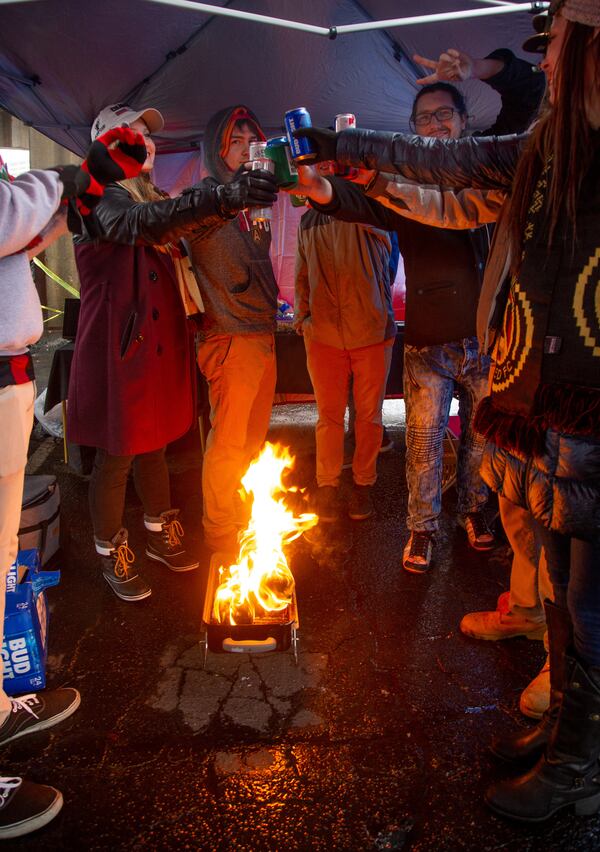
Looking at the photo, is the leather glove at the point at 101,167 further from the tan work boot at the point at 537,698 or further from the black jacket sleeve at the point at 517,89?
the tan work boot at the point at 537,698

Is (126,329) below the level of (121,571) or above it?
above

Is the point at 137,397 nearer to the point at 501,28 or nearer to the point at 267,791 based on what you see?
the point at 267,791

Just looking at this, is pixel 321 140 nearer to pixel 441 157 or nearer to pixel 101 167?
pixel 441 157

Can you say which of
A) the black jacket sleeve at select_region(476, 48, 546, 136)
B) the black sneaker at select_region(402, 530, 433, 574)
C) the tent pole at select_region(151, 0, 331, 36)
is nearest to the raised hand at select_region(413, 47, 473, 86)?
the black jacket sleeve at select_region(476, 48, 546, 136)

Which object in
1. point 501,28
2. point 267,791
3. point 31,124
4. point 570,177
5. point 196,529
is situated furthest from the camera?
point 31,124

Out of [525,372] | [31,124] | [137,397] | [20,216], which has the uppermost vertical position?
[31,124]

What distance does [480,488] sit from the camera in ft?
12.6

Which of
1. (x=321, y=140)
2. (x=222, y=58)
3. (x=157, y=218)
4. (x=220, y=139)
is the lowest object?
(x=157, y=218)

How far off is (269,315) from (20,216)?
1990 mm

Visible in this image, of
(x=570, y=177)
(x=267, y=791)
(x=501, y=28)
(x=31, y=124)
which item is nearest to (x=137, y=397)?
(x=267, y=791)

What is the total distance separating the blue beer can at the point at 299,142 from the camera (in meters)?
2.34

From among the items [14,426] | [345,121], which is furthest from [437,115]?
[14,426]

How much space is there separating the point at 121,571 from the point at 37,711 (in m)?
0.98

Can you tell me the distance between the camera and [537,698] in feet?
7.79
